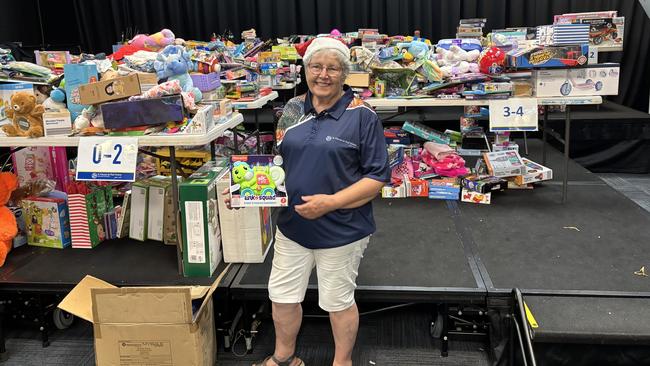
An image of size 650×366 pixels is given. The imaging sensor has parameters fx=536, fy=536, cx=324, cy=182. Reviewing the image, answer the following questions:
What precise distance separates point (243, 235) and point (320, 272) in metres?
0.62

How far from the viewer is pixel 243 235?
7.70 feet

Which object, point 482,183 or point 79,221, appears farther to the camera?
point 482,183

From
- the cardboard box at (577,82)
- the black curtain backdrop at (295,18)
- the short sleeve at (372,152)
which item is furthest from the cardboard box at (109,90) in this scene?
the black curtain backdrop at (295,18)

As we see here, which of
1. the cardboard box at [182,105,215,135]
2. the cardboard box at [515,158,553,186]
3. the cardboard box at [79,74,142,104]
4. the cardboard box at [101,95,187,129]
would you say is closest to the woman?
the cardboard box at [182,105,215,135]

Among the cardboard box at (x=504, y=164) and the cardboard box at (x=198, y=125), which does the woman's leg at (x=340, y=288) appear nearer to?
the cardboard box at (x=198, y=125)

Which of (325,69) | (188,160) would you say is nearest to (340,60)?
(325,69)

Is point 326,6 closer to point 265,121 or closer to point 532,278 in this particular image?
point 265,121

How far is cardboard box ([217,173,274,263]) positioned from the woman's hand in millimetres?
601

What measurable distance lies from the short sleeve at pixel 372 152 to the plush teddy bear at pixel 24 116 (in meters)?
1.39

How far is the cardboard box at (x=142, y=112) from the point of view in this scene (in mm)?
2135

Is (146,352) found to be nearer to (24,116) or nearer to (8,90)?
(24,116)

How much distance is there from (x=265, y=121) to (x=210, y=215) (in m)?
3.30

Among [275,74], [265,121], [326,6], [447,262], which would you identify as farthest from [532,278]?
[326,6]

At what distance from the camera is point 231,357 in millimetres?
2186
